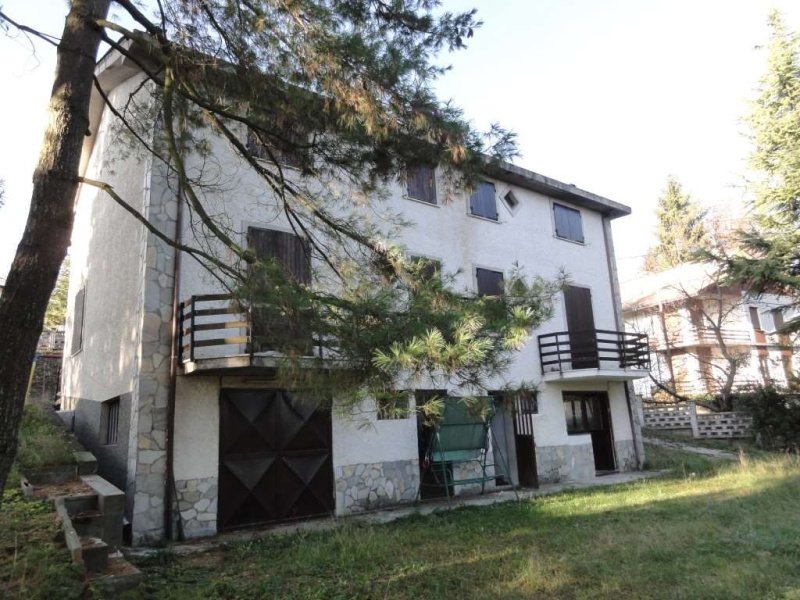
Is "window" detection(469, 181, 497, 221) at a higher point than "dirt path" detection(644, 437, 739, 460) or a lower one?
higher

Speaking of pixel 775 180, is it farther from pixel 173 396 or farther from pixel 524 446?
pixel 173 396

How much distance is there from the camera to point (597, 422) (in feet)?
43.3

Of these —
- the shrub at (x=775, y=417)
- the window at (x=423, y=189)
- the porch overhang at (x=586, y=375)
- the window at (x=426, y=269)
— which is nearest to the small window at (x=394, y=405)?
the window at (x=426, y=269)

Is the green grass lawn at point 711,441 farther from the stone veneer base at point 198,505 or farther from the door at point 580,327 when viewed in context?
the stone veneer base at point 198,505

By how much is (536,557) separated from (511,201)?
8.79 m

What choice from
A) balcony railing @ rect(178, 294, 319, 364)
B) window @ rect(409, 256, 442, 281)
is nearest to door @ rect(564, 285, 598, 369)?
window @ rect(409, 256, 442, 281)

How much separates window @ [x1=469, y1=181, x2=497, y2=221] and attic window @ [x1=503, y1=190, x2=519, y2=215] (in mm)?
406

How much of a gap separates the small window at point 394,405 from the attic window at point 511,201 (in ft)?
31.8

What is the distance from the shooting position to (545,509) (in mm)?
8148

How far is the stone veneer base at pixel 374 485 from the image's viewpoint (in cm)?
865

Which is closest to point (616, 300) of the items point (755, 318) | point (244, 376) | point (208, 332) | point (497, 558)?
point (244, 376)

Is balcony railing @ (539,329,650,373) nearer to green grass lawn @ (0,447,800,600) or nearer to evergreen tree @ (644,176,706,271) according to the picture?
green grass lawn @ (0,447,800,600)

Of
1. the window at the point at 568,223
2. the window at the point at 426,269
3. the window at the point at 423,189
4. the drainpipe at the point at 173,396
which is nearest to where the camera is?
the window at the point at 426,269

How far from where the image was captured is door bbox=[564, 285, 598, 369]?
38.7 ft
